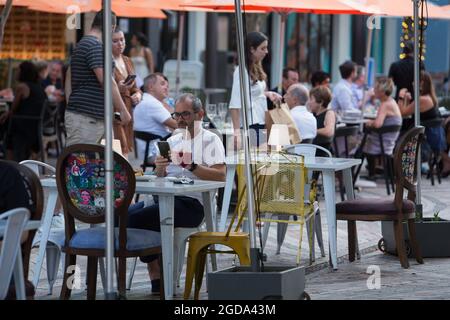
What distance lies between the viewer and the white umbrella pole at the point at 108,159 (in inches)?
252

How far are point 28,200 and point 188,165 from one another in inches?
86.5

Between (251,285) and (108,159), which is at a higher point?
(108,159)

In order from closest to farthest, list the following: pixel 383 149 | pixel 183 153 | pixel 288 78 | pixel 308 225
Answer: pixel 183 153
pixel 308 225
pixel 383 149
pixel 288 78

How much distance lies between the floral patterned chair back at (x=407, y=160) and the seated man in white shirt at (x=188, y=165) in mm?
1555

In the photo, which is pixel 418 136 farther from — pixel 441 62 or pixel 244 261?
pixel 441 62

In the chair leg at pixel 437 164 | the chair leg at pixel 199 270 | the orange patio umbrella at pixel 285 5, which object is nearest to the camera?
the chair leg at pixel 199 270

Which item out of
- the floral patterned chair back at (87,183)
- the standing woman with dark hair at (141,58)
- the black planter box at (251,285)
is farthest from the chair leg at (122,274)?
the standing woman with dark hair at (141,58)

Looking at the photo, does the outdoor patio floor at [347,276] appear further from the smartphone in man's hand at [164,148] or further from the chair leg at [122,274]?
the smartphone in man's hand at [164,148]

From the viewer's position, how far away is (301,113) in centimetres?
1258

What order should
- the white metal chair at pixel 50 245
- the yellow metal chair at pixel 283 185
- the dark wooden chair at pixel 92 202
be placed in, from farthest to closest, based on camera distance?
the yellow metal chair at pixel 283 185 < the white metal chair at pixel 50 245 < the dark wooden chair at pixel 92 202

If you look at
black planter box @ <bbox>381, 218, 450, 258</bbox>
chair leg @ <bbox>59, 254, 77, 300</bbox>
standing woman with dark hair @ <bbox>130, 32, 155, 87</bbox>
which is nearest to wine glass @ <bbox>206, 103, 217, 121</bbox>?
black planter box @ <bbox>381, 218, 450, 258</bbox>

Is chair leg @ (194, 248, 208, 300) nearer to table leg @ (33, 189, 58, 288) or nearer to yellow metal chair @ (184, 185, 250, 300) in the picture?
yellow metal chair @ (184, 185, 250, 300)

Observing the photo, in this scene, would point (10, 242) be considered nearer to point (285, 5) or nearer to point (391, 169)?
point (285, 5)

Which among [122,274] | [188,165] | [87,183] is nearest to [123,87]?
[188,165]
